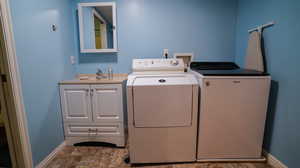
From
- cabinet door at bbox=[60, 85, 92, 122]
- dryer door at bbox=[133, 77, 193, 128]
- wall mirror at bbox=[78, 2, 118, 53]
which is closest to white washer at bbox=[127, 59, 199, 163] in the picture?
dryer door at bbox=[133, 77, 193, 128]

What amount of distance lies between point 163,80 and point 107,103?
0.81 m

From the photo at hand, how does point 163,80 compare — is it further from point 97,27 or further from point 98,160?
point 97,27

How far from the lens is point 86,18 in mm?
2080

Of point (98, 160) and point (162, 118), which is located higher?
point (162, 118)

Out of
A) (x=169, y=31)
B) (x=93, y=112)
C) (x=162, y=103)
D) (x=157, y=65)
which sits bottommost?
(x=93, y=112)

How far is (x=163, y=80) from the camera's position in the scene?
1.50 metres

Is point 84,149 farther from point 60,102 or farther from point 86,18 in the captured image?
point 86,18

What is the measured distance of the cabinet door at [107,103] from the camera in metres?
1.79

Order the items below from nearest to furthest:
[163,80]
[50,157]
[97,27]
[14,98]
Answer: [14,98]
[163,80]
[50,157]
[97,27]

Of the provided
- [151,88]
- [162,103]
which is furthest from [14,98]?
[162,103]

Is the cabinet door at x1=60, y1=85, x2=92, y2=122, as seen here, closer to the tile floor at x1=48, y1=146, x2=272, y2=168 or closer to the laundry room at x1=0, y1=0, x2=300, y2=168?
the laundry room at x1=0, y1=0, x2=300, y2=168

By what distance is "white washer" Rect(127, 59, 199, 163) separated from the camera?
1435mm

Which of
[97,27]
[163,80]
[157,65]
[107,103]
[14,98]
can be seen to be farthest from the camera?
[97,27]

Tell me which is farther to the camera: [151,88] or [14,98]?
[151,88]
